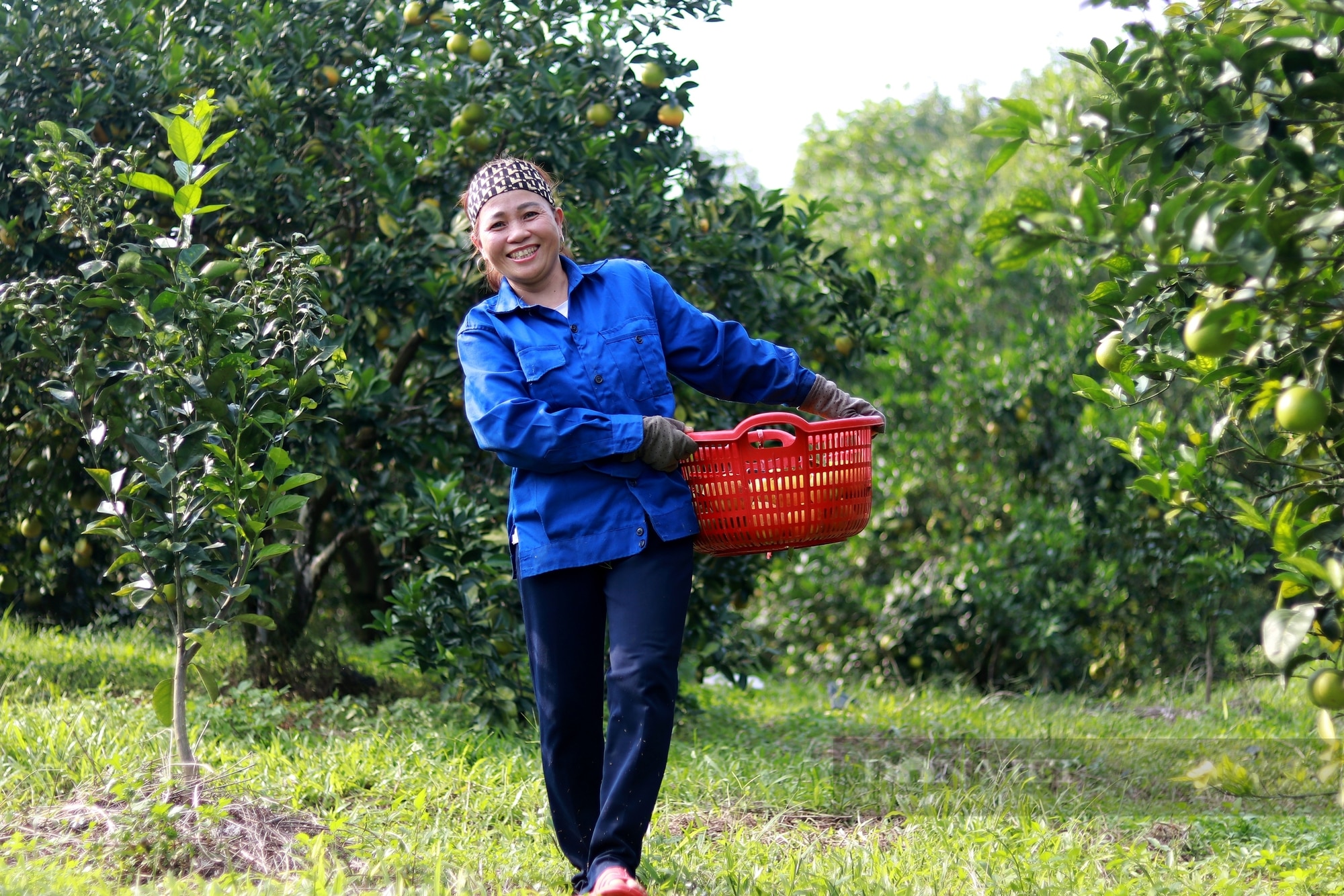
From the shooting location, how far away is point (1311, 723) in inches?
213

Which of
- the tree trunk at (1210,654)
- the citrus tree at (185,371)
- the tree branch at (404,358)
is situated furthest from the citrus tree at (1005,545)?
the citrus tree at (185,371)

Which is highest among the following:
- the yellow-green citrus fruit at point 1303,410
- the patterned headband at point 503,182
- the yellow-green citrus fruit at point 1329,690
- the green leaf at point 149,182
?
the green leaf at point 149,182

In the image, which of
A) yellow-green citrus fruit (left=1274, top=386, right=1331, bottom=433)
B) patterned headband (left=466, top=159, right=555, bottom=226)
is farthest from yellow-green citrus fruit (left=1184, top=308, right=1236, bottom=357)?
patterned headband (left=466, top=159, right=555, bottom=226)

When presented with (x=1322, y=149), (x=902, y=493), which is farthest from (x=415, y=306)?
(x=902, y=493)

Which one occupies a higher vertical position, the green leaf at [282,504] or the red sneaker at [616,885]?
the green leaf at [282,504]

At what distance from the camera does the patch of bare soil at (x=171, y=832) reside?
2887mm

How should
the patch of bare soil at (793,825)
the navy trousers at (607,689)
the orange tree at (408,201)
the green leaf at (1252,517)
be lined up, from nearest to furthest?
the green leaf at (1252,517) < the navy trousers at (607,689) < the patch of bare soil at (793,825) < the orange tree at (408,201)

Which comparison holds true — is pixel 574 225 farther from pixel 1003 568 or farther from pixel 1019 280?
pixel 1019 280

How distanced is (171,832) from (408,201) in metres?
2.56

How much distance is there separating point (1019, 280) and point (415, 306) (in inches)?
219

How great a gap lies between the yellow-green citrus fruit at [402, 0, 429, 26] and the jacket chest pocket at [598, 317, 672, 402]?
2.62m

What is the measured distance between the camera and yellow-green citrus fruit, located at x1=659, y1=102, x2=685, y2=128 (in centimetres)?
491

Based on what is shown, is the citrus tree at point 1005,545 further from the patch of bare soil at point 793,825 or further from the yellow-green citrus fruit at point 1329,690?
the yellow-green citrus fruit at point 1329,690

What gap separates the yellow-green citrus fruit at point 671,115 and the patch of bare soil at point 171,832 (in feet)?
9.66
